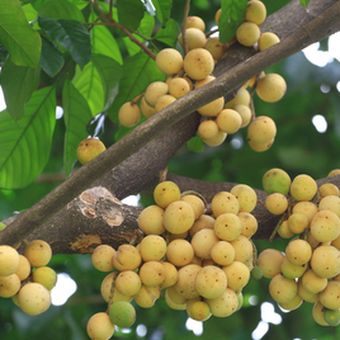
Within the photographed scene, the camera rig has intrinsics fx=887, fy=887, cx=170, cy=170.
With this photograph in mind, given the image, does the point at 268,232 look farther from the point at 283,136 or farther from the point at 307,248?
the point at 283,136

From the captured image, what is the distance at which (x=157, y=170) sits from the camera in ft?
4.92

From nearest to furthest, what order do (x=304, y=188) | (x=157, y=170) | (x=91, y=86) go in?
1. (x=304, y=188)
2. (x=157, y=170)
3. (x=91, y=86)

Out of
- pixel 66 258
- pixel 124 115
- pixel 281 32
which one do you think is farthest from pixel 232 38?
pixel 66 258

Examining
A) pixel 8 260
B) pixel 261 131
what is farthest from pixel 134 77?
pixel 8 260

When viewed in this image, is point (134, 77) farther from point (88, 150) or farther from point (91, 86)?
point (88, 150)

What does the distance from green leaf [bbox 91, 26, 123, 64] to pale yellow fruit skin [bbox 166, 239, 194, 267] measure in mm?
622

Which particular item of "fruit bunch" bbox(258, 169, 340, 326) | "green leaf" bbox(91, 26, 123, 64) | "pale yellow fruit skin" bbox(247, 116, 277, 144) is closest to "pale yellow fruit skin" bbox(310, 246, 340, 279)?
"fruit bunch" bbox(258, 169, 340, 326)

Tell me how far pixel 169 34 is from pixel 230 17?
146 millimetres

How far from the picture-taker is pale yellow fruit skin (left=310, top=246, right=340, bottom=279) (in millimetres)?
1283

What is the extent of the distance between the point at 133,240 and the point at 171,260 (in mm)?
97

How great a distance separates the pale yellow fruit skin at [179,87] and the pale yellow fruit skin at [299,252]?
349 mm

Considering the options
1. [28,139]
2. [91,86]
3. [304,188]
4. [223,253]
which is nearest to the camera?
[223,253]

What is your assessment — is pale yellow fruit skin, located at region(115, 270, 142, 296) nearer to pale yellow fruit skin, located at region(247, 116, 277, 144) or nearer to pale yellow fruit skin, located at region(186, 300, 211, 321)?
pale yellow fruit skin, located at region(186, 300, 211, 321)

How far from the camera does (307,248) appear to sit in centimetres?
131
